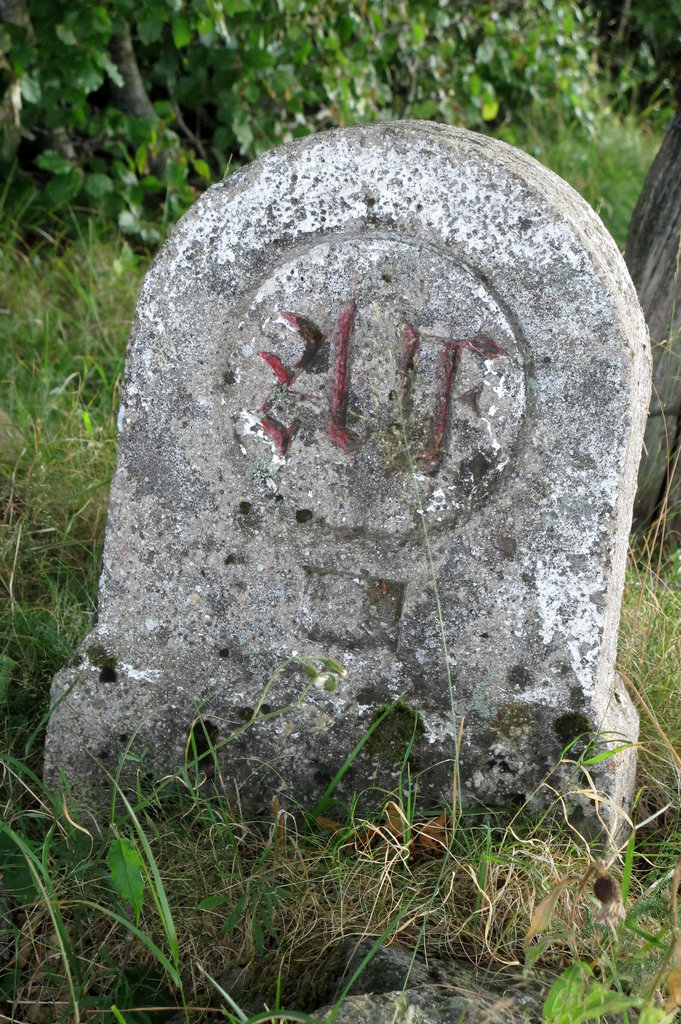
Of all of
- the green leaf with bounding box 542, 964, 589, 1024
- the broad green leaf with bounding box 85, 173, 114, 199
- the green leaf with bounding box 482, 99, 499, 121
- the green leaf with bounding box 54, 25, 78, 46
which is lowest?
the green leaf with bounding box 542, 964, 589, 1024

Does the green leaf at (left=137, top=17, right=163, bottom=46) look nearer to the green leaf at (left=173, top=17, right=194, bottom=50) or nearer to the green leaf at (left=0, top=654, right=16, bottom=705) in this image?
the green leaf at (left=173, top=17, right=194, bottom=50)

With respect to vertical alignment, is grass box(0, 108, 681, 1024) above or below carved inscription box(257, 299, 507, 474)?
below

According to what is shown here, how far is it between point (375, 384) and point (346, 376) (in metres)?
0.05

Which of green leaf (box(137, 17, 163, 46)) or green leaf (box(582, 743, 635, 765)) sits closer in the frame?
green leaf (box(582, 743, 635, 765))

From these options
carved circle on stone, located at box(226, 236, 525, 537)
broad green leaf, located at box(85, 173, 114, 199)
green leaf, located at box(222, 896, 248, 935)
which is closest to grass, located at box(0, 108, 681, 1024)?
green leaf, located at box(222, 896, 248, 935)

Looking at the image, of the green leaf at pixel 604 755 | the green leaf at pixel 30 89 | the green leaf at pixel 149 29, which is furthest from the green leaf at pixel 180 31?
the green leaf at pixel 604 755

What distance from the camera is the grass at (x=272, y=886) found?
1.55m

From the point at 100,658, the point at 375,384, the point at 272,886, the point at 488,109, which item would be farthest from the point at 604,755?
the point at 488,109

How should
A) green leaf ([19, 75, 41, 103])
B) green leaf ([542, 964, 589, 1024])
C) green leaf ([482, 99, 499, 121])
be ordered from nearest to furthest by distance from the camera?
green leaf ([542, 964, 589, 1024]) → green leaf ([19, 75, 41, 103]) → green leaf ([482, 99, 499, 121])

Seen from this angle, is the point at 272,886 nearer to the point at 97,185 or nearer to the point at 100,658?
the point at 100,658

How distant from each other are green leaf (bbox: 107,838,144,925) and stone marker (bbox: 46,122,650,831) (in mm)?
309

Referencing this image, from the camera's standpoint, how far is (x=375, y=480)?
1.80 meters

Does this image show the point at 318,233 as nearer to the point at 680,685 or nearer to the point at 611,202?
the point at 680,685

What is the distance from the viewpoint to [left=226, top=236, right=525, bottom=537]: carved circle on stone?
1699 millimetres
